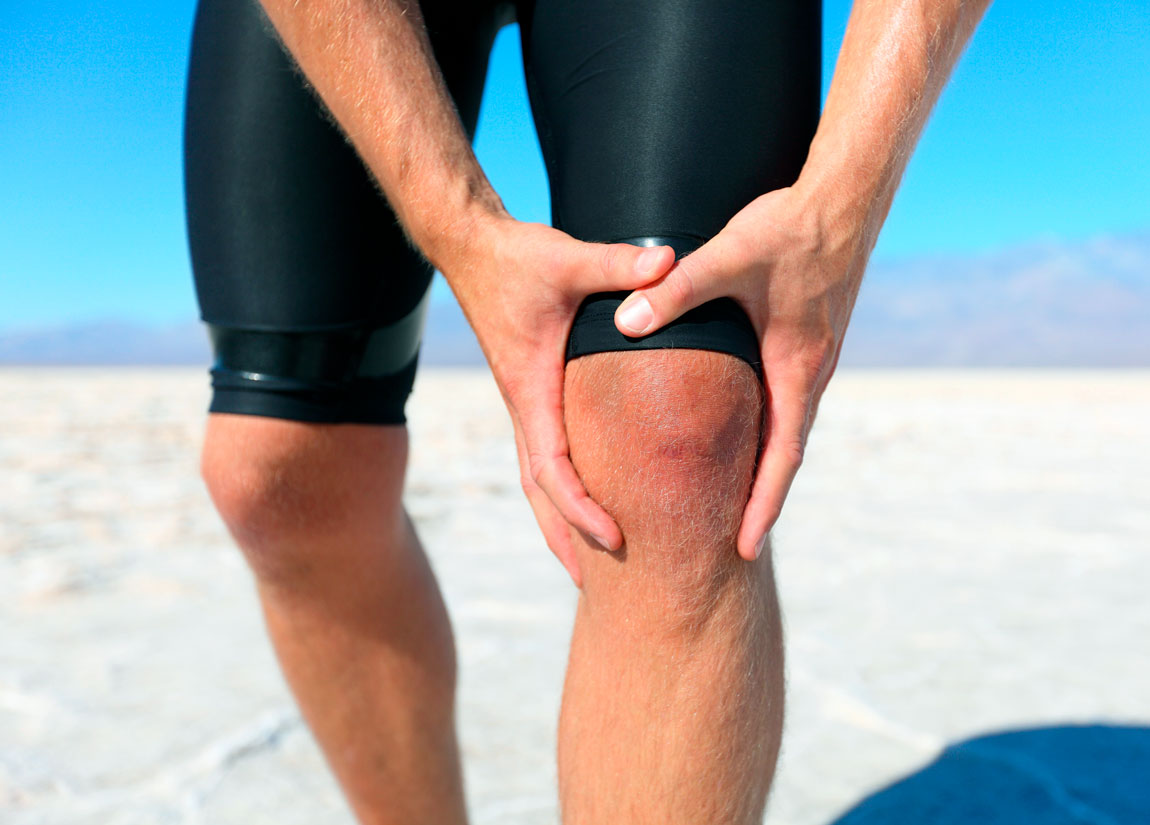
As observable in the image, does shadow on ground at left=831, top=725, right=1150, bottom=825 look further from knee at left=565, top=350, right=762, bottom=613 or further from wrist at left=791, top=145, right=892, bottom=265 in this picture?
wrist at left=791, top=145, right=892, bottom=265

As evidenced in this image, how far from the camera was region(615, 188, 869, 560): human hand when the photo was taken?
654 millimetres

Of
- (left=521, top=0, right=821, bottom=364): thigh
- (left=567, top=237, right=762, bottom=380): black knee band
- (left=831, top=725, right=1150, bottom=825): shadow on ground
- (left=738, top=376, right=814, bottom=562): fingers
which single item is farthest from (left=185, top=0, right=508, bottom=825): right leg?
(left=831, top=725, right=1150, bottom=825): shadow on ground

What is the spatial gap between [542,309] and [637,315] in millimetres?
85

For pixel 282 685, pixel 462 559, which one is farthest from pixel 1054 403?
pixel 282 685

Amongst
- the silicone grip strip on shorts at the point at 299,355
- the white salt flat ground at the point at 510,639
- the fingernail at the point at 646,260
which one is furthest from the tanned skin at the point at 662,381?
the white salt flat ground at the point at 510,639

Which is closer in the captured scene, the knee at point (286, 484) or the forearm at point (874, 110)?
the forearm at point (874, 110)

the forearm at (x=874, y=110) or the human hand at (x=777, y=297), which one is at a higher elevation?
the forearm at (x=874, y=110)

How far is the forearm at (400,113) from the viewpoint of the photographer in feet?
2.48

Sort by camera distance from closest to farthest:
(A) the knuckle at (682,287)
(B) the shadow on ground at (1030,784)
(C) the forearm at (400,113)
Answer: (A) the knuckle at (682,287), (C) the forearm at (400,113), (B) the shadow on ground at (1030,784)

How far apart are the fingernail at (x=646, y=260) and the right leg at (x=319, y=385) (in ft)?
1.67

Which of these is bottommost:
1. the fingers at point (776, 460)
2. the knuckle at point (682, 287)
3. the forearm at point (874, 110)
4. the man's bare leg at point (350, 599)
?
the man's bare leg at point (350, 599)

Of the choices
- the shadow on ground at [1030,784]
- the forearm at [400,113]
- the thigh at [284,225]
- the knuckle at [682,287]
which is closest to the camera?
the knuckle at [682,287]

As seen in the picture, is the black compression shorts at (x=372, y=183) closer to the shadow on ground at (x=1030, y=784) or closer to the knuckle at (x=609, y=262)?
the knuckle at (x=609, y=262)

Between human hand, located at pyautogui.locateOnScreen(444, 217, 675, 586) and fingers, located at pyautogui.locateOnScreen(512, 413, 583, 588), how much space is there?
2 centimetres
